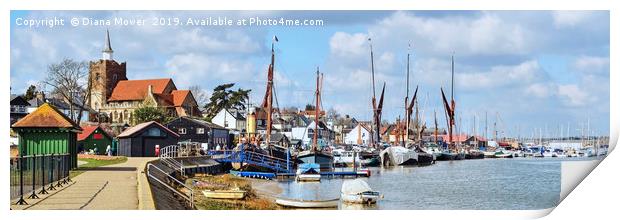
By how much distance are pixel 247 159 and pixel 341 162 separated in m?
16.0

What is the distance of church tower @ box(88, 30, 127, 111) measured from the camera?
44.7 metres

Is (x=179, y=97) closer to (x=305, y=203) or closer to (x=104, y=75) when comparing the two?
(x=104, y=75)

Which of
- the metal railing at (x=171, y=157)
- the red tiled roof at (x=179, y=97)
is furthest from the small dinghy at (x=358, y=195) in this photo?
the red tiled roof at (x=179, y=97)

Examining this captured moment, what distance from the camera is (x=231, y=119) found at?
240 feet

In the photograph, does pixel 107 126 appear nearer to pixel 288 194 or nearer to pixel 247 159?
pixel 247 159

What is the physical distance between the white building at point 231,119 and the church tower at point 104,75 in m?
20.1

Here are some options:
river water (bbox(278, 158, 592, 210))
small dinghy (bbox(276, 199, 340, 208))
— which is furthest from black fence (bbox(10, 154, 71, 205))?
river water (bbox(278, 158, 592, 210))

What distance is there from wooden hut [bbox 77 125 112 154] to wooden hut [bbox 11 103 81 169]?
62.3ft

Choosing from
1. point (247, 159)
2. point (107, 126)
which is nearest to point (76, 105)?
point (107, 126)

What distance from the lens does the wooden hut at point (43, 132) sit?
27500 millimetres

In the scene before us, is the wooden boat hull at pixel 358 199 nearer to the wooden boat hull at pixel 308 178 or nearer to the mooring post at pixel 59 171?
the mooring post at pixel 59 171

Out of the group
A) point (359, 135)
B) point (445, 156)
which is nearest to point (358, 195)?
point (445, 156)

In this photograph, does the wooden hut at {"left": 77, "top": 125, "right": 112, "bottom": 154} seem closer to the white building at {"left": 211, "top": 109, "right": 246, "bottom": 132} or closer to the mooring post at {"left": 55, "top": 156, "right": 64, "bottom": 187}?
the mooring post at {"left": 55, "top": 156, "right": 64, "bottom": 187}

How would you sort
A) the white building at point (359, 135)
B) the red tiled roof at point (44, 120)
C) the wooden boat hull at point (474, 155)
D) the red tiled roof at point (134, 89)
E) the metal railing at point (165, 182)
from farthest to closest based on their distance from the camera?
1. the white building at point (359, 135)
2. the wooden boat hull at point (474, 155)
3. the red tiled roof at point (134, 89)
4. the red tiled roof at point (44, 120)
5. the metal railing at point (165, 182)
